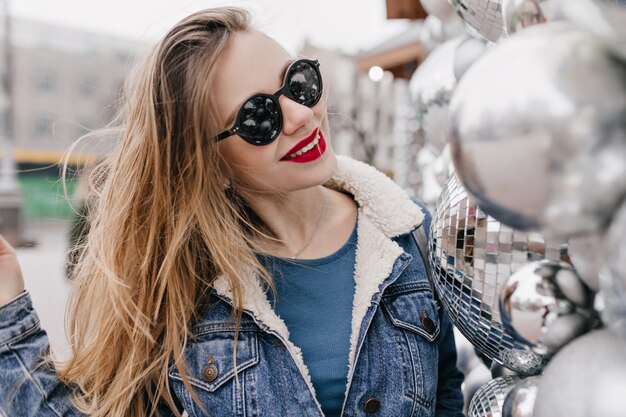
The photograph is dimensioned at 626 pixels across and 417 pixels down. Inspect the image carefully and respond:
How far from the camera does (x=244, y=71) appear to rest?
122 centimetres

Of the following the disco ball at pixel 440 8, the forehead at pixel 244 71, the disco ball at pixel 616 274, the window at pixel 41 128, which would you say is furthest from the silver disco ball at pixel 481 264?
the window at pixel 41 128

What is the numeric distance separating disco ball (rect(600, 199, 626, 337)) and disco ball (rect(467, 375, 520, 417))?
0.38 meters

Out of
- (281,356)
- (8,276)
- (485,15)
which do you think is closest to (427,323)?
(281,356)

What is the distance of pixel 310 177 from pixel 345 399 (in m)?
0.49

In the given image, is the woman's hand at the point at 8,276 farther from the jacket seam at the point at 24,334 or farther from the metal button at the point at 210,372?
the metal button at the point at 210,372

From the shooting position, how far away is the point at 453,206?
2.96 feet

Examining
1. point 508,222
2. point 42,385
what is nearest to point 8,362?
point 42,385

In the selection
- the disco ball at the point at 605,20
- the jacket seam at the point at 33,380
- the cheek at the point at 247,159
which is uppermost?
the disco ball at the point at 605,20

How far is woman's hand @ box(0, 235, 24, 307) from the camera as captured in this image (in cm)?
113

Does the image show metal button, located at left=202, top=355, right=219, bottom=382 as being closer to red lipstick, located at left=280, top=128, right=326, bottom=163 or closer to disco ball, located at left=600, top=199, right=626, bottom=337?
red lipstick, located at left=280, top=128, right=326, bottom=163

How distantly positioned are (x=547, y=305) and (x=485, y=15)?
550 millimetres

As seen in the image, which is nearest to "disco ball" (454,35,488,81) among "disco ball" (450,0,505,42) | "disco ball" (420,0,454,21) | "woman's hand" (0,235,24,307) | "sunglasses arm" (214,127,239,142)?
"disco ball" (420,0,454,21)

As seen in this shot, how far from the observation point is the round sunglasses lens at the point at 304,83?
1.21 m

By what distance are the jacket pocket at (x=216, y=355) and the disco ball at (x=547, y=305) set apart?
2.20 feet
